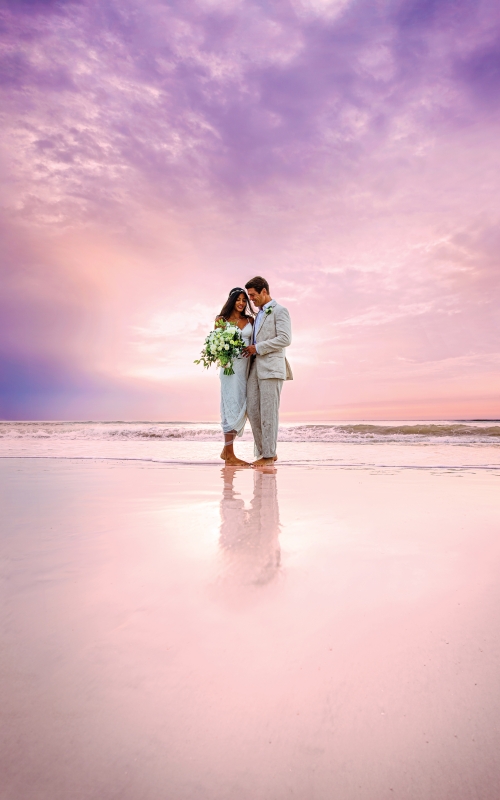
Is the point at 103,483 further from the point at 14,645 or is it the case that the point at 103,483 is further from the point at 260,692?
the point at 260,692

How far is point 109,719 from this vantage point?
68 centimetres

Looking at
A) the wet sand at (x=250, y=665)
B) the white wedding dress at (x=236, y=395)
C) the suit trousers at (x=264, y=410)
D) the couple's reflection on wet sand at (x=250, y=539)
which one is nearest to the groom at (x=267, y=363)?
the suit trousers at (x=264, y=410)

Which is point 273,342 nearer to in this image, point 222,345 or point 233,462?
point 222,345

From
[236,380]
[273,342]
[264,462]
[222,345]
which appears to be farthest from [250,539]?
[236,380]

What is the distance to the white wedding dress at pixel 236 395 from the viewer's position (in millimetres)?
5457

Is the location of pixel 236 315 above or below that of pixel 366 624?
above

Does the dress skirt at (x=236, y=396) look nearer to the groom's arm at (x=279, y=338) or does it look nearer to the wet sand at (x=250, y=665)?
the groom's arm at (x=279, y=338)

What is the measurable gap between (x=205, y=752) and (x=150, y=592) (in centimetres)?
54

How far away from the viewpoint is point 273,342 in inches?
196

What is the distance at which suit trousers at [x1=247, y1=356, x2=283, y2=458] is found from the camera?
5.16 metres

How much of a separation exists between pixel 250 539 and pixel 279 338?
3575mm

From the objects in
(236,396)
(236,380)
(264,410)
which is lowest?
(264,410)

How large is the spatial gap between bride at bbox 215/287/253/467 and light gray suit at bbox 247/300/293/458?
0.26 metres

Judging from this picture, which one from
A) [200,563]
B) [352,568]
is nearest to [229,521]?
[200,563]
